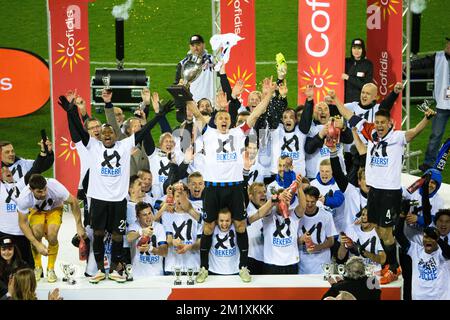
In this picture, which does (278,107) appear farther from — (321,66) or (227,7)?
(227,7)

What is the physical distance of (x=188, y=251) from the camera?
11.9 m

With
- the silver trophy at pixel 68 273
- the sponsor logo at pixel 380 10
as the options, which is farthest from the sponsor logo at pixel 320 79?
the silver trophy at pixel 68 273

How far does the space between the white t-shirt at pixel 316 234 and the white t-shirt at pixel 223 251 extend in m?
0.78

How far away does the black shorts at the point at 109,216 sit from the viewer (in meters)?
11.4

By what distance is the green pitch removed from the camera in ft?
79.1

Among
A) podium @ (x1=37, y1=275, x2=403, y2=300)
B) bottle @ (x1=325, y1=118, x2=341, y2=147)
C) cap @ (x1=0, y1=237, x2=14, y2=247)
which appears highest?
bottle @ (x1=325, y1=118, x2=341, y2=147)

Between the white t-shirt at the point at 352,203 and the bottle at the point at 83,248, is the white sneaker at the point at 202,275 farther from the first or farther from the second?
the white t-shirt at the point at 352,203

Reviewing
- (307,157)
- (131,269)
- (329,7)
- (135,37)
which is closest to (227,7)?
(329,7)

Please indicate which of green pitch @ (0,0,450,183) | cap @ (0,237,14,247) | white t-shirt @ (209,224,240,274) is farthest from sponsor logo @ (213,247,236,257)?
green pitch @ (0,0,450,183)

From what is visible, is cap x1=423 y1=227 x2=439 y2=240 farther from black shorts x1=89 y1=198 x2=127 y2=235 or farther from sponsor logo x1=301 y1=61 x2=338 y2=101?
sponsor logo x1=301 y1=61 x2=338 y2=101

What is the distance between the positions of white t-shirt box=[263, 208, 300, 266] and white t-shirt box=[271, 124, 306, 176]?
5.49 ft

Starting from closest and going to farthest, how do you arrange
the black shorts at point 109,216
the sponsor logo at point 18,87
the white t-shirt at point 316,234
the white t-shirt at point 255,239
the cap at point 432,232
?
the cap at point 432,232
the black shorts at point 109,216
the white t-shirt at point 316,234
the white t-shirt at point 255,239
the sponsor logo at point 18,87

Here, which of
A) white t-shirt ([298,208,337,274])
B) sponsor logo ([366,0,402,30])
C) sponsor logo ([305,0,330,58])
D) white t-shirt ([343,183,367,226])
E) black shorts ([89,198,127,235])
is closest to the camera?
black shorts ([89,198,127,235])

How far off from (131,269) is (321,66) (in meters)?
4.61
